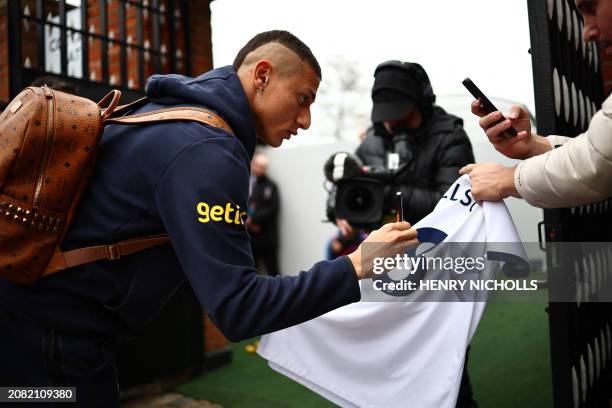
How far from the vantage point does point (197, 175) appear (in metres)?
1.23

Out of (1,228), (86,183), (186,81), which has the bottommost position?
(1,228)

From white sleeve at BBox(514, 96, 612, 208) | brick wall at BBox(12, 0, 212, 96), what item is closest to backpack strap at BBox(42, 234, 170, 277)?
white sleeve at BBox(514, 96, 612, 208)

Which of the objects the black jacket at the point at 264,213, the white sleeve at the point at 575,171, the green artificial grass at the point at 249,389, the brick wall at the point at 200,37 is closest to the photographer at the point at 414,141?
the white sleeve at the point at 575,171

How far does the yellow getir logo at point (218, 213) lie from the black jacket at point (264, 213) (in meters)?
5.97

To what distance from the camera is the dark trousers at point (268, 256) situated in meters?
7.32

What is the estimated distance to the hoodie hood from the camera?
1420 millimetres

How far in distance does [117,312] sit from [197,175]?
44 cm

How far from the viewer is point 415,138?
2.99 m

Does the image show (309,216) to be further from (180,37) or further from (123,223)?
(123,223)

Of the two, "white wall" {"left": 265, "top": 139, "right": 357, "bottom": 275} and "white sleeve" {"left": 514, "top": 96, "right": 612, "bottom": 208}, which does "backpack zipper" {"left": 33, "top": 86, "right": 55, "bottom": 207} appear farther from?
"white wall" {"left": 265, "top": 139, "right": 357, "bottom": 275}

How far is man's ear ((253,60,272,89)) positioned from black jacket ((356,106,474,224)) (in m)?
1.47

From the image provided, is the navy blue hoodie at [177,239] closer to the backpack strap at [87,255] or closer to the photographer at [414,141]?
the backpack strap at [87,255]

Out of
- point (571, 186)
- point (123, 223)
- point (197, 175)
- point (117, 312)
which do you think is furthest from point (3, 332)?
point (571, 186)

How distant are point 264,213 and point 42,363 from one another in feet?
19.3
